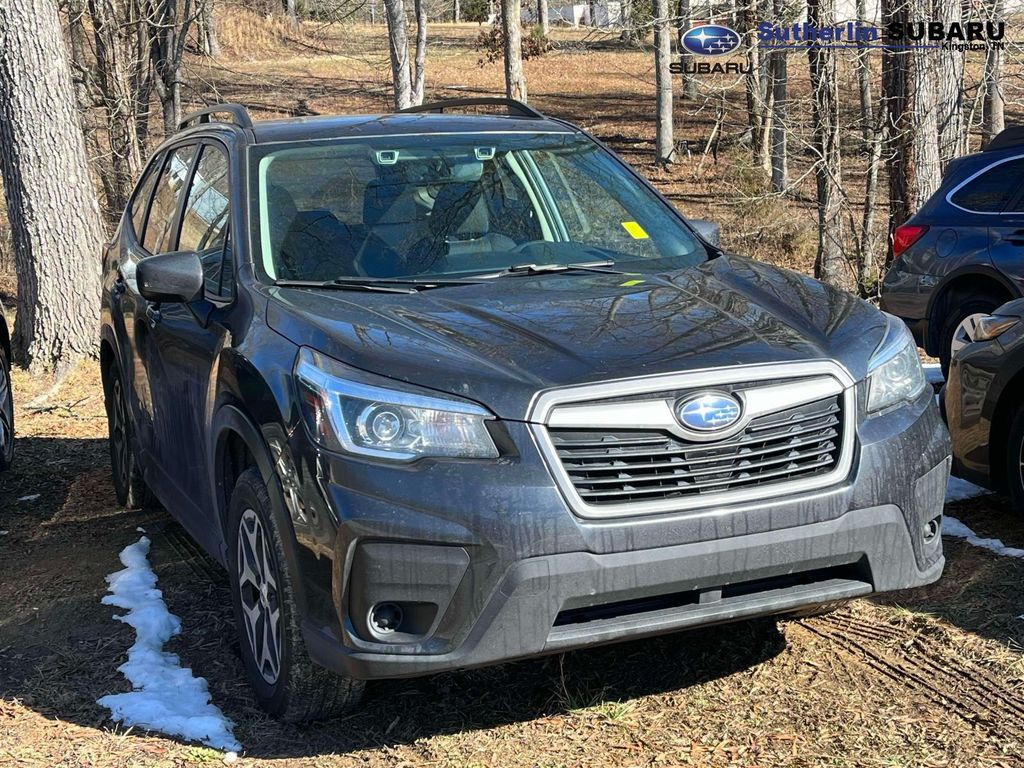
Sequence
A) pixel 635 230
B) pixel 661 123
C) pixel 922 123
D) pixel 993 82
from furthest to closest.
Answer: pixel 661 123 < pixel 993 82 < pixel 922 123 < pixel 635 230

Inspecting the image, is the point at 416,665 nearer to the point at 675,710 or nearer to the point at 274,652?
the point at 274,652

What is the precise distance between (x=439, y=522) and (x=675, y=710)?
3.85 feet

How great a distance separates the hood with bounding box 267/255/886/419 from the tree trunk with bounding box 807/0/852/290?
10745mm

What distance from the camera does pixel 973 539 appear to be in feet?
17.4

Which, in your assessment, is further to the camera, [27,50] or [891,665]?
[27,50]

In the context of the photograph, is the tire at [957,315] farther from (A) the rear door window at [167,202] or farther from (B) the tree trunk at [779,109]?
(B) the tree trunk at [779,109]

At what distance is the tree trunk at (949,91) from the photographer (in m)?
13.6

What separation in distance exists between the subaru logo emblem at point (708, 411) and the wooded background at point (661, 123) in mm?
8414

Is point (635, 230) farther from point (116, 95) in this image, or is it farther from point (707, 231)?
point (116, 95)

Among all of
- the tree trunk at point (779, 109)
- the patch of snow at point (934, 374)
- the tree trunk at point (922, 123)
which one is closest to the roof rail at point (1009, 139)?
the patch of snow at point (934, 374)

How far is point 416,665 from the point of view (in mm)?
3262

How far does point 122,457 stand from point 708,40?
1750 cm

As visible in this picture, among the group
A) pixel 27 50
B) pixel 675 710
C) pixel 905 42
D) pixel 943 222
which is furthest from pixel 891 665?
pixel 905 42

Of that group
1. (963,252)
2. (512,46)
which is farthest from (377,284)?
(512,46)
